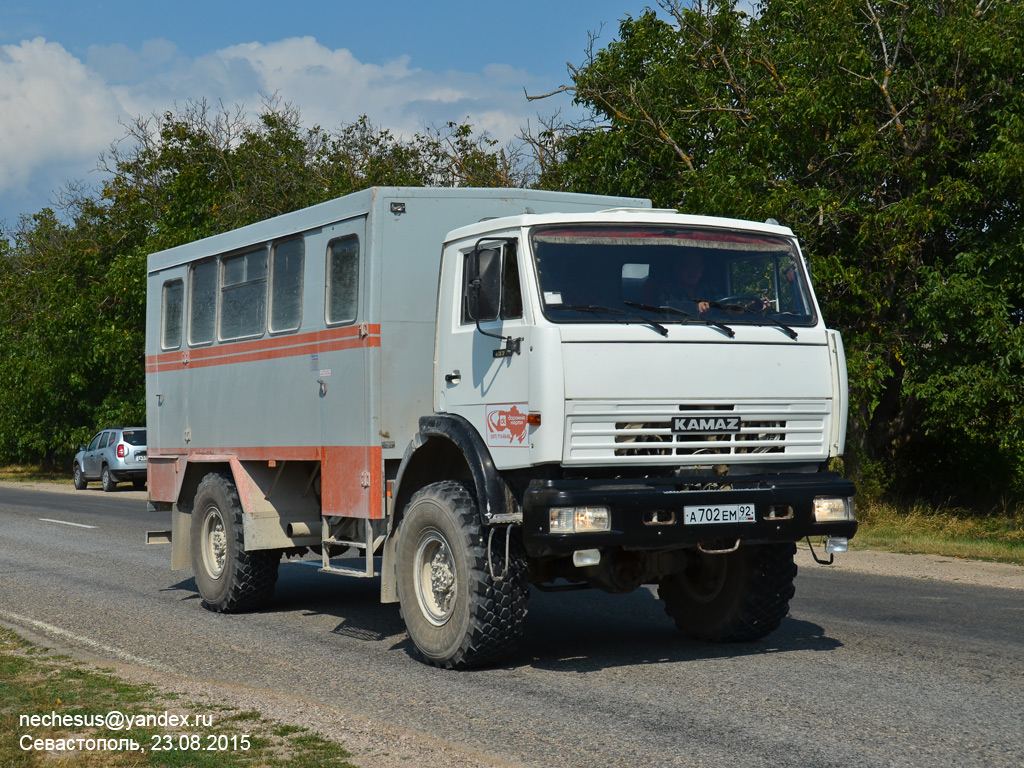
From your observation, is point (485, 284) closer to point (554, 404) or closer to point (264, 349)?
point (554, 404)

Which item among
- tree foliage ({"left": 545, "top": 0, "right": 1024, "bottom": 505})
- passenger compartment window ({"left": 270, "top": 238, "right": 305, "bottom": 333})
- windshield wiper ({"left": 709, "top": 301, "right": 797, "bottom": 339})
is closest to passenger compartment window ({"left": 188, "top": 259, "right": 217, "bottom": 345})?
passenger compartment window ({"left": 270, "top": 238, "right": 305, "bottom": 333})

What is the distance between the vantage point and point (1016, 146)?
15.2 meters

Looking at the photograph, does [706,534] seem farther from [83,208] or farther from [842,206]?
[83,208]

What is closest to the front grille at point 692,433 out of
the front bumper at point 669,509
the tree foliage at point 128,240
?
the front bumper at point 669,509

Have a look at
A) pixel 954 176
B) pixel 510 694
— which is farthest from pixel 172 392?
pixel 954 176

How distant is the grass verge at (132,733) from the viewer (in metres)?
5.52

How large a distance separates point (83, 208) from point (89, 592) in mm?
28487

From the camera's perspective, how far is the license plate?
7.19m

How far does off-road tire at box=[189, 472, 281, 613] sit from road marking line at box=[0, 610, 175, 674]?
142 cm

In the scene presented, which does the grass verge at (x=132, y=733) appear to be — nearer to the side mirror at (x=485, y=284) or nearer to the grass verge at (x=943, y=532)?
the side mirror at (x=485, y=284)

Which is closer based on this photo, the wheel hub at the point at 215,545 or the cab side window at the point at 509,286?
the cab side window at the point at 509,286

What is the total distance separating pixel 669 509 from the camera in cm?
713

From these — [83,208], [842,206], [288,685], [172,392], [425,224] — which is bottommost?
[288,685]

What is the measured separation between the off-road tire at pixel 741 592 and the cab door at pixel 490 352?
1.69 metres
